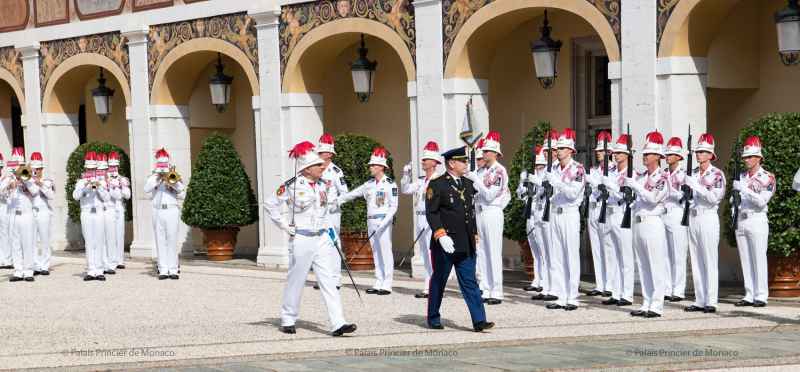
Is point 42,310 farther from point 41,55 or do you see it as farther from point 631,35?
point 41,55

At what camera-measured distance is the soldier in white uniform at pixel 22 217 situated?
17.5 meters

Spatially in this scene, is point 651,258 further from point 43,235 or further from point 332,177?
point 43,235

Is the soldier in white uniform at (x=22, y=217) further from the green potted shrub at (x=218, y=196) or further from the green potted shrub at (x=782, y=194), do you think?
the green potted shrub at (x=782, y=194)

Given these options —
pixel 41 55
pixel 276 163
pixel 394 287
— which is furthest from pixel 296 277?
pixel 41 55

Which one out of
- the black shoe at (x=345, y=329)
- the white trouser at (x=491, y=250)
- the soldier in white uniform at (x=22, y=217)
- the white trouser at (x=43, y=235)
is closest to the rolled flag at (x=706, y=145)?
the white trouser at (x=491, y=250)

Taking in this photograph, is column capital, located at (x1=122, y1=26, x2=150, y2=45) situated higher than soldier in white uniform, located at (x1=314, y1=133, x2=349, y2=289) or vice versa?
column capital, located at (x1=122, y1=26, x2=150, y2=45)

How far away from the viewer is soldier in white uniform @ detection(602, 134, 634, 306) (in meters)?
13.4

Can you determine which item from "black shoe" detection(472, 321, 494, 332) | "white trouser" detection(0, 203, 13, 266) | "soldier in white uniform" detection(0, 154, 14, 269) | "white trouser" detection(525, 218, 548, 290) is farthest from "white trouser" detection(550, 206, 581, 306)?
"white trouser" detection(0, 203, 13, 266)

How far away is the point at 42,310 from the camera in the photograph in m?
Result: 13.7

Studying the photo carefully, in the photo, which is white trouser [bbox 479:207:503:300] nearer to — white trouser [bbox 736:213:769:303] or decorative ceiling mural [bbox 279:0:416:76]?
white trouser [bbox 736:213:769:303]

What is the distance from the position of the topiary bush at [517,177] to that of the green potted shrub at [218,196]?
5.72 m

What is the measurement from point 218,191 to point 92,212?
2.54 metres

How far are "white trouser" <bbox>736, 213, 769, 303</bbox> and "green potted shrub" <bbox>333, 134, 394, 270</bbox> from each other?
243 inches

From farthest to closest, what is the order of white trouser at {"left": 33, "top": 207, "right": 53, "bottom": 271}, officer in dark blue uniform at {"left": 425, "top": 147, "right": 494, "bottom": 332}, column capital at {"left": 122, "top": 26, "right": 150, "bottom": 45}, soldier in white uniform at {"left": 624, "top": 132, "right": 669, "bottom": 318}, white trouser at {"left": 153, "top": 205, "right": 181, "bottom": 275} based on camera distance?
column capital at {"left": 122, "top": 26, "right": 150, "bottom": 45} < white trouser at {"left": 33, "top": 207, "right": 53, "bottom": 271} < white trouser at {"left": 153, "top": 205, "right": 181, "bottom": 275} < soldier in white uniform at {"left": 624, "top": 132, "right": 669, "bottom": 318} < officer in dark blue uniform at {"left": 425, "top": 147, "right": 494, "bottom": 332}
